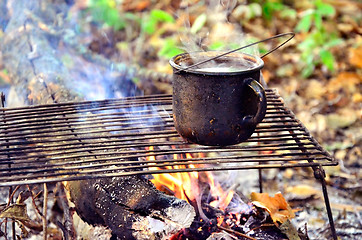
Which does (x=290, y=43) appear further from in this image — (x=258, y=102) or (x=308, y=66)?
(x=258, y=102)

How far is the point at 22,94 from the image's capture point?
2877mm

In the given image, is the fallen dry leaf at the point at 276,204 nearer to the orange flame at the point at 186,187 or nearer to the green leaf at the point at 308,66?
the orange flame at the point at 186,187

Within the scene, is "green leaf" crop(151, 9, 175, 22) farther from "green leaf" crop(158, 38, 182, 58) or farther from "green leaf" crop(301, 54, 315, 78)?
"green leaf" crop(301, 54, 315, 78)

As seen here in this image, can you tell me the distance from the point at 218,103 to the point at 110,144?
524 millimetres

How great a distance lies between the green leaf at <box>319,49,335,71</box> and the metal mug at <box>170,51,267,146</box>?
10.4 feet

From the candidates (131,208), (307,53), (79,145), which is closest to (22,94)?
(79,145)

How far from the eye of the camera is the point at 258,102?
156cm

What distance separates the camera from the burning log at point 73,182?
1646 mm

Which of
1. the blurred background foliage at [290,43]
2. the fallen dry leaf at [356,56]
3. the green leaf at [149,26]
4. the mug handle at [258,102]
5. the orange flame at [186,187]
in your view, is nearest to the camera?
the mug handle at [258,102]

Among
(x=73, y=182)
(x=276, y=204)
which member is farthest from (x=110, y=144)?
(x=276, y=204)

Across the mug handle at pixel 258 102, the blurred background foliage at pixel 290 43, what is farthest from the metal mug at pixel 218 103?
the blurred background foliage at pixel 290 43

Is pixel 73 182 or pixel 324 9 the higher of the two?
pixel 324 9

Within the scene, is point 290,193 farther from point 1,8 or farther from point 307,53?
point 1,8

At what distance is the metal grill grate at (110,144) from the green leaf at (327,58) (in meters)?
2.52
